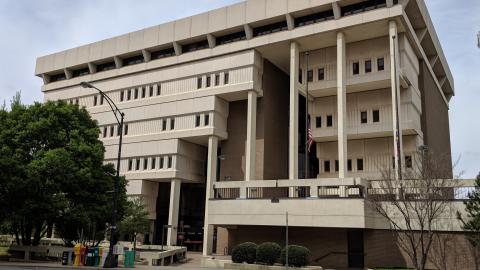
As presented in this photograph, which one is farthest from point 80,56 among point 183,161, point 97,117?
point 183,161

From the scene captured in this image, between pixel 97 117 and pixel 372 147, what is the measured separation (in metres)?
35.2

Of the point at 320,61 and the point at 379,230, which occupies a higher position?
the point at 320,61

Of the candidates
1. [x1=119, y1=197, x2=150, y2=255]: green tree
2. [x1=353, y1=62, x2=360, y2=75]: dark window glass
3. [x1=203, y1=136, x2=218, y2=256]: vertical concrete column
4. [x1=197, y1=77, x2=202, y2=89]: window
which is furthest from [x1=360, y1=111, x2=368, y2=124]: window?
[x1=119, y1=197, x2=150, y2=255]: green tree

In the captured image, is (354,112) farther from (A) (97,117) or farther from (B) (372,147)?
(A) (97,117)

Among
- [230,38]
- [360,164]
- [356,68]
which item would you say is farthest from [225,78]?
[360,164]

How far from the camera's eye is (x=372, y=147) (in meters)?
49.5

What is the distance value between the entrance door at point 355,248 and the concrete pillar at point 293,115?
9.53m

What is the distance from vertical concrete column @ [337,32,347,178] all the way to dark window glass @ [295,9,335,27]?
2725 millimetres

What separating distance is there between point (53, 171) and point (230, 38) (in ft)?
92.1

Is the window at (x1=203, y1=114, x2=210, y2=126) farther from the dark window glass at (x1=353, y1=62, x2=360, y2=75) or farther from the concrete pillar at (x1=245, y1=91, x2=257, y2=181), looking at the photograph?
the dark window glass at (x1=353, y1=62, x2=360, y2=75)

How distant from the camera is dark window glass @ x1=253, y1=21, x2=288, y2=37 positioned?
170 ft

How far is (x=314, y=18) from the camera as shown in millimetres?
50000

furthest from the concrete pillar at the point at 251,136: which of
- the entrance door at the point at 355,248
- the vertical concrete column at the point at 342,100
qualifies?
the entrance door at the point at 355,248

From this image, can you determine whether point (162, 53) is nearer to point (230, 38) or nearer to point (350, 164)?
point (230, 38)
